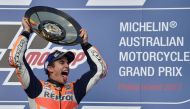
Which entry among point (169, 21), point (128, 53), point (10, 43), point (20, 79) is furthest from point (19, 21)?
point (169, 21)

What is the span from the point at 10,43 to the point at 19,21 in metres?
0.18

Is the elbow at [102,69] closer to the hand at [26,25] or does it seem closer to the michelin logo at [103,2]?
the michelin logo at [103,2]

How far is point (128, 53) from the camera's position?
14.5 ft

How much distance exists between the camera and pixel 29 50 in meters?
4.46

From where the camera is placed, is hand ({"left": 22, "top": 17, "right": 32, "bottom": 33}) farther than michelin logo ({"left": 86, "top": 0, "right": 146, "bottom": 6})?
No

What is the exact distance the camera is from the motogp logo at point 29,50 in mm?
4445

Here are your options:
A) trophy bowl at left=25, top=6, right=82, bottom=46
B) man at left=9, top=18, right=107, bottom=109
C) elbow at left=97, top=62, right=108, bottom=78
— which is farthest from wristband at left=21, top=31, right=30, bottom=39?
elbow at left=97, top=62, right=108, bottom=78

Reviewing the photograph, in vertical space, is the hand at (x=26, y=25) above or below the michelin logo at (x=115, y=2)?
below

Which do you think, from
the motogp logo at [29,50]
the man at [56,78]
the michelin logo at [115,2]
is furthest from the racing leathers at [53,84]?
the michelin logo at [115,2]

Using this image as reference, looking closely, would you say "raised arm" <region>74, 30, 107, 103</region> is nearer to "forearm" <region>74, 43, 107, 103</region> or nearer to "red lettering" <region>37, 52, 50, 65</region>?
"forearm" <region>74, 43, 107, 103</region>

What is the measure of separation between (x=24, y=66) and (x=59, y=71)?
27cm

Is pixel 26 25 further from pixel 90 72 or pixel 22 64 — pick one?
pixel 90 72

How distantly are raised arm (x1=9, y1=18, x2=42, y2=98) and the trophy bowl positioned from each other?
0.33 feet

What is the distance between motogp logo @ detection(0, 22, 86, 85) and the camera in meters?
4.45
